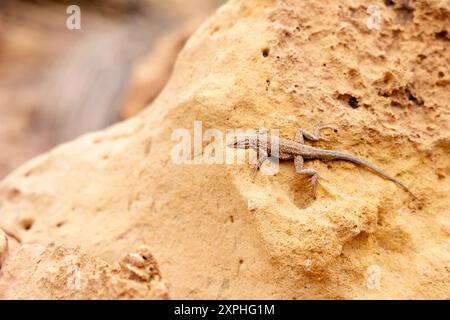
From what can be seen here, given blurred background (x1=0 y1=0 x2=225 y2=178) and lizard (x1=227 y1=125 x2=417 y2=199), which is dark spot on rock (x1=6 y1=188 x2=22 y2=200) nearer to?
lizard (x1=227 y1=125 x2=417 y2=199)

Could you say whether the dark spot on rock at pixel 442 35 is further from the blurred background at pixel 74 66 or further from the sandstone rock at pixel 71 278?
the blurred background at pixel 74 66

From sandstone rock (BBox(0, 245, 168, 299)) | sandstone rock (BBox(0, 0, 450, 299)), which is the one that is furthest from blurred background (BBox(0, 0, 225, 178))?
sandstone rock (BBox(0, 245, 168, 299))

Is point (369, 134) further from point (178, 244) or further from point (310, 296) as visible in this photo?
point (178, 244)

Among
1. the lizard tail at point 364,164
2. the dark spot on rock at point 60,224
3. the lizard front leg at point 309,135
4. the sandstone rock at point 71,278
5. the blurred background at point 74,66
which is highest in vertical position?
the blurred background at point 74,66

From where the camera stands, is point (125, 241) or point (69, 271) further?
point (125, 241)

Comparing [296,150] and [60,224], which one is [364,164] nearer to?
[296,150]

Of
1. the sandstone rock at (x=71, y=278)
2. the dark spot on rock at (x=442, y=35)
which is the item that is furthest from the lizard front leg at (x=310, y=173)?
the dark spot on rock at (x=442, y=35)

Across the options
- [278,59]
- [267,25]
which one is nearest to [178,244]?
[278,59]
